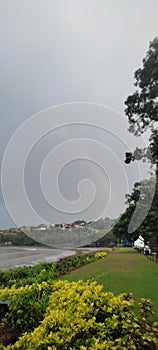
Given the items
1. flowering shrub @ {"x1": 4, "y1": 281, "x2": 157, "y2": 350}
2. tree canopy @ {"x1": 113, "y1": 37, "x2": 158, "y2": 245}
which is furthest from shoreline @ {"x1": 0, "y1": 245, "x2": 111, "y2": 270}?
flowering shrub @ {"x1": 4, "y1": 281, "x2": 157, "y2": 350}

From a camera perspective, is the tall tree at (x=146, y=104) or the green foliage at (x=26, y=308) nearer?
the green foliage at (x=26, y=308)

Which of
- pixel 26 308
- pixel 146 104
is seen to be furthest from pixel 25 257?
pixel 26 308

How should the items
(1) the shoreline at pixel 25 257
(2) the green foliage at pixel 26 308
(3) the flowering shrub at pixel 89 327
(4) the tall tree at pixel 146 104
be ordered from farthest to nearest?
(1) the shoreline at pixel 25 257
(4) the tall tree at pixel 146 104
(2) the green foliage at pixel 26 308
(3) the flowering shrub at pixel 89 327

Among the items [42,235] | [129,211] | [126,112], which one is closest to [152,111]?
[126,112]

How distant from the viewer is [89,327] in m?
1.79

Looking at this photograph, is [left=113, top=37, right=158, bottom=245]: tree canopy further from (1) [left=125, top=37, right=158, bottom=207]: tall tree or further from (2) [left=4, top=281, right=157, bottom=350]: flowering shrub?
(2) [left=4, top=281, right=157, bottom=350]: flowering shrub

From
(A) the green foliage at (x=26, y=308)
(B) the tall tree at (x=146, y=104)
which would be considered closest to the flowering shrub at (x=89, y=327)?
(A) the green foliage at (x=26, y=308)

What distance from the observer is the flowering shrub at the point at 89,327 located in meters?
1.71

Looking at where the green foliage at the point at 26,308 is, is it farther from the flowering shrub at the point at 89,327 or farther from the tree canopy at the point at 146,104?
the tree canopy at the point at 146,104

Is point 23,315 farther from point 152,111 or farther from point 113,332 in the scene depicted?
point 152,111

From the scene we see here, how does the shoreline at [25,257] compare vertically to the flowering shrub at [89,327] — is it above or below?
below

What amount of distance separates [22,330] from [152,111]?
5687 mm

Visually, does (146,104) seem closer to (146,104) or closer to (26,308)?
(146,104)

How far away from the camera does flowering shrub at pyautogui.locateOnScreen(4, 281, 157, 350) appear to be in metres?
1.71
